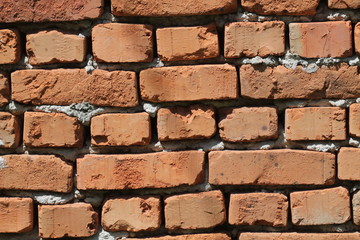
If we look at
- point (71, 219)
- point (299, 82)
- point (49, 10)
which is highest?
point (49, 10)

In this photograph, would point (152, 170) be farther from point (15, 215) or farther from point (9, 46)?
point (9, 46)

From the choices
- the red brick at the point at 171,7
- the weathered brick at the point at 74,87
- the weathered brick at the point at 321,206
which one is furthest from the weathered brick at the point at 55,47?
the weathered brick at the point at 321,206

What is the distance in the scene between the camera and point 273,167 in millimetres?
1547

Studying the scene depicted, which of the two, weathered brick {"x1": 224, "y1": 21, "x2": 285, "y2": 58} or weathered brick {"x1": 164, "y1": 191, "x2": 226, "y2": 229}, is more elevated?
weathered brick {"x1": 224, "y1": 21, "x2": 285, "y2": 58}

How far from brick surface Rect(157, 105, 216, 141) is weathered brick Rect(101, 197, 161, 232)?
18cm

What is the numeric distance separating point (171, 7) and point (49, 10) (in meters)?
0.32

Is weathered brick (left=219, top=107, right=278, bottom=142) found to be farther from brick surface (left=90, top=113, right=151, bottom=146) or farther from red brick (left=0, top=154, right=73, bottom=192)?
red brick (left=0, top=154, right=73, bottom=192)

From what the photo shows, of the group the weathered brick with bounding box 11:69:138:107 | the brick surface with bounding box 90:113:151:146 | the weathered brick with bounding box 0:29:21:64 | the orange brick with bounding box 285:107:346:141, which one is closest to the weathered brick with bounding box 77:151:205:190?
the brick surface with bounding box 90:113:151:146

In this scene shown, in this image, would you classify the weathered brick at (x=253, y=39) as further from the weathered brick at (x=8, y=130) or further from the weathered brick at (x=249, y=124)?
the weathered brick at (x=8, y=130)

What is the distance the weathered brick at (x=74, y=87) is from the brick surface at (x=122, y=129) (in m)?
0.03

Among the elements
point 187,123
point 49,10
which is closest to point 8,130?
point 49,10

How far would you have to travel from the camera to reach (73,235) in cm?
158

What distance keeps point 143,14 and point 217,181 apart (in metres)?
0.48

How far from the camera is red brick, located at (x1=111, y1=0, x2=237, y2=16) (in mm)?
1513
